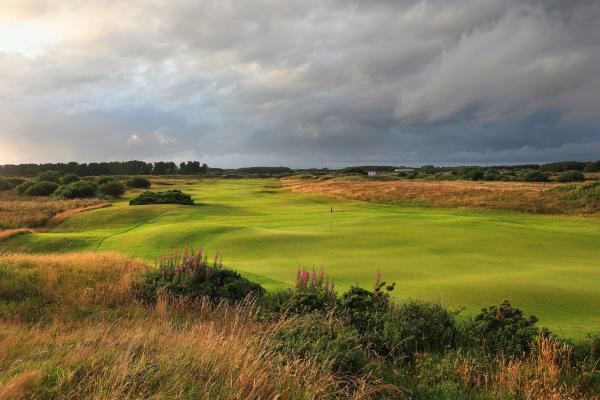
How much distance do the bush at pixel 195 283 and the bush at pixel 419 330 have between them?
12.8 ft

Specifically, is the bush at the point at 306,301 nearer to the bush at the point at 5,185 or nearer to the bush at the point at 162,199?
the bush at the point at 162,199

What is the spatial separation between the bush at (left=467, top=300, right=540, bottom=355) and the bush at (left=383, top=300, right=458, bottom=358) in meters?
0.44

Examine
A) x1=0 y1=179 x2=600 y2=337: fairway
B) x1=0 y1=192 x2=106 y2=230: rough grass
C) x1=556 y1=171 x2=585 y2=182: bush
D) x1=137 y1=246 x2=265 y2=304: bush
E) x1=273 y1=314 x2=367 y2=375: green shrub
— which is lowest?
x1=0 y1=192 x2=106 y2=230: rough grass

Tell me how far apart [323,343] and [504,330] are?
3.34 metres

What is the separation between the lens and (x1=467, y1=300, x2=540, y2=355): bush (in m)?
7.23

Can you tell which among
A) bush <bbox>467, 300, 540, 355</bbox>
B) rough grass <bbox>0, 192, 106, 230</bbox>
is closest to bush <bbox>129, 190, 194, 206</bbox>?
rough grass <bbox>0, 192, 106, 230</bbox>

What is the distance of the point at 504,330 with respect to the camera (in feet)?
24.4

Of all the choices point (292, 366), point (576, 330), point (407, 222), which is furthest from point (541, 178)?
point (292, 366)

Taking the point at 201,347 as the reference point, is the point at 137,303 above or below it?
below

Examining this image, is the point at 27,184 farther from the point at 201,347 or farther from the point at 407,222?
the point at 201,347

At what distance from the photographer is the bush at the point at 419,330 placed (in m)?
7.54

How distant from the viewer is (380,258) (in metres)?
16.9

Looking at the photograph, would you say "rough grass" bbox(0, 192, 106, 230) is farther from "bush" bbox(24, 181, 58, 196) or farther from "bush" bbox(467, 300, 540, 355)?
"bush" bbox(467, 300, 540, 355)

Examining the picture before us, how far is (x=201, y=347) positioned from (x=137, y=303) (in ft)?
16.9
